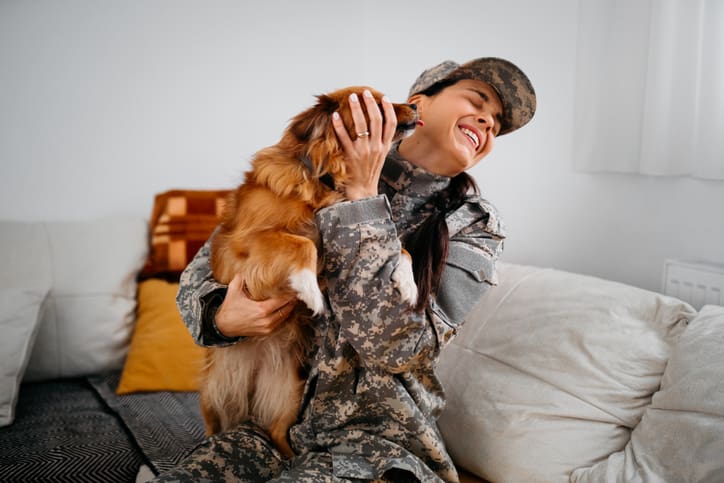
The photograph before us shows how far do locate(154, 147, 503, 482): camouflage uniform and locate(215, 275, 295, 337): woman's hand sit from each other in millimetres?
64

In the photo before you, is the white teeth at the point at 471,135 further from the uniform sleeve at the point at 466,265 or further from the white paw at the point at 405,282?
the white paw at the point at 405,282

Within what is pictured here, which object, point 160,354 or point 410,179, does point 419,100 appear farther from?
point 160,354

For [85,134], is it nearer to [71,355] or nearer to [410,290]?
[71,355]

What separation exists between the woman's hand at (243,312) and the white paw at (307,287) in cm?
10

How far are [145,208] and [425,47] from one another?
1.47 meters

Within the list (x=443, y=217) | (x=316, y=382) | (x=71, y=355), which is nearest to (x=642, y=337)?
(x=443, y=217)

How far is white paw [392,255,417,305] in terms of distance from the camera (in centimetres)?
130

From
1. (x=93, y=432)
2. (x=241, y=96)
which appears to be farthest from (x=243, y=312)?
(x=241, y=96)

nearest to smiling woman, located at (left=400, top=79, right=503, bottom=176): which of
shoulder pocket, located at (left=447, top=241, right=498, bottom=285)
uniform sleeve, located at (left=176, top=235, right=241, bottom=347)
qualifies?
shoulder pocket, located at (left=447, top=241, right=498, bottom=285)

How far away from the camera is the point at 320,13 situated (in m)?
2.97

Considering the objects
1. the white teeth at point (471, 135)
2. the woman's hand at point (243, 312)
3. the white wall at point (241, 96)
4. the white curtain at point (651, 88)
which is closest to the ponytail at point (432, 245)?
the white teeth at point (471, 135)

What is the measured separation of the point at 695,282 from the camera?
179 cm

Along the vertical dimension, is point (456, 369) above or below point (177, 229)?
below

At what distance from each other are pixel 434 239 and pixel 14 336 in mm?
1536
